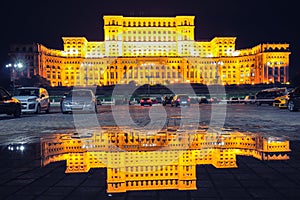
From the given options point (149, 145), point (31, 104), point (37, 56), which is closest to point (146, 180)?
point (149, 145)

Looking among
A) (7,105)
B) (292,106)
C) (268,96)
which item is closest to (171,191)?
(7,105)

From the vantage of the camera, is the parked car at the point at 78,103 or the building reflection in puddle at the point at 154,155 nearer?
the building reflection in puddle at the point at 154,155

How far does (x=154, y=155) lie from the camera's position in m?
6.18

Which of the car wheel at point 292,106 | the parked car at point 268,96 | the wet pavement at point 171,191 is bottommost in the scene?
the wet pavement at point 171,191

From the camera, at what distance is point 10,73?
11494cm

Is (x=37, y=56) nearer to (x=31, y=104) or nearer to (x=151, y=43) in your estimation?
(x=151, y=43)

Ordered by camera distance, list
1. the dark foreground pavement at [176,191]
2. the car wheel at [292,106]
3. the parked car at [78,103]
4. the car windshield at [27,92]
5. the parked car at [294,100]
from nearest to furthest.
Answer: the dark foreground pavement at [176,191] < the parked car at [294,100] < the parked car at [78,103] < the car wheel at [292,106] < the car windshield at [27,92]

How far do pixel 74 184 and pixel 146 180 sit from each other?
3.29ft

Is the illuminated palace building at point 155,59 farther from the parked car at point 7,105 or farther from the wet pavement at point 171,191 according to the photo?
the wet pavement at point 171,191

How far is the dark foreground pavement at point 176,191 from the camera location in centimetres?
376

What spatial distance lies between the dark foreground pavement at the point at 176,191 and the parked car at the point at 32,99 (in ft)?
53.8

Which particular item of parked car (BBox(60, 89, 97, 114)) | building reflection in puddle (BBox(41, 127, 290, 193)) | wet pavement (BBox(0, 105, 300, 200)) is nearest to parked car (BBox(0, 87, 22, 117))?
parked car (BBox(60, 89, 97, 114))

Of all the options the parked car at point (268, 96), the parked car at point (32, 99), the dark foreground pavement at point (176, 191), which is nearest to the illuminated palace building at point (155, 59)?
the parked car at point (268, 96)

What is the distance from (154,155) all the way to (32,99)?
56.6 ft
